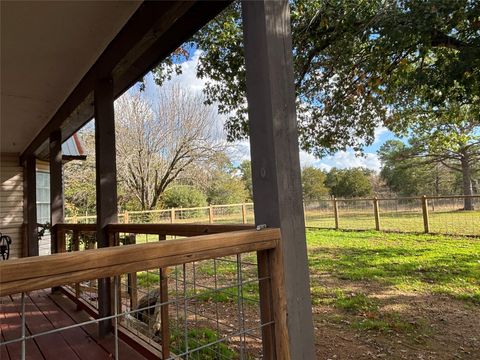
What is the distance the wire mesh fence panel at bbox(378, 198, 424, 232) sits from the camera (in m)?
9.02

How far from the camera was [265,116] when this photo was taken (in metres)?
1.31

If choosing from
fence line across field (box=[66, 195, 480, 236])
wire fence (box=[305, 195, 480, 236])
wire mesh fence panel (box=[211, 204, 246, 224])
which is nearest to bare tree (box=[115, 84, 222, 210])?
wire mesh fence panel (box=[211, 204, 246, 224])

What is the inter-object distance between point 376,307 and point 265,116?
3513 millimetres

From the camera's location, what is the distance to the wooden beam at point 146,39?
181 centimetres

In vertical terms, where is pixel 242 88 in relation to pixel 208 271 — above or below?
above

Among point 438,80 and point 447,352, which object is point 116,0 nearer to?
point 447,352

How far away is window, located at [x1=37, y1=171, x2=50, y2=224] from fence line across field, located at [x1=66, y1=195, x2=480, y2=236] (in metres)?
2.14

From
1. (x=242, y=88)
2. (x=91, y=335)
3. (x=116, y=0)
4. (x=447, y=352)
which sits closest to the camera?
(x=116, y=0)

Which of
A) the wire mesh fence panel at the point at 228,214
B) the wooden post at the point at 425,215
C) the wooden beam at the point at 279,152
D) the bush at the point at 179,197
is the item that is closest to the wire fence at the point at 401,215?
the wooden post at the point at 425,215

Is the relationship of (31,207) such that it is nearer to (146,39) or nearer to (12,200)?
(12,200)

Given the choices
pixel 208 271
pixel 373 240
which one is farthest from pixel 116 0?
pixel 373 240

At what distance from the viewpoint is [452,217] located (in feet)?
27.6

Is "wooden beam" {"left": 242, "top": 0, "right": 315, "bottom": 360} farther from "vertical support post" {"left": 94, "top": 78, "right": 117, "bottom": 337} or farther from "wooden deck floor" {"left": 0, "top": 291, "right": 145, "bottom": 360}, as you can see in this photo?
"vertical support post" {"left": 94, "top": 78, "right": 117, "bottom": 337}

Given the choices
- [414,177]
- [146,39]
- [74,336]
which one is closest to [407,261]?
[74,336]
